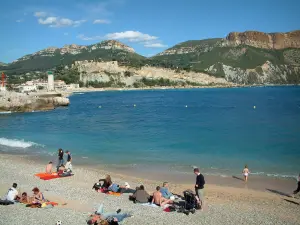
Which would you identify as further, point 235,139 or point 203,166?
point 235,139

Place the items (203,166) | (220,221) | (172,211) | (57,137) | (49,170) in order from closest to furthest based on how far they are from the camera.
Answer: (220,221), (172,211), (49,170), (203,166), (57,137)

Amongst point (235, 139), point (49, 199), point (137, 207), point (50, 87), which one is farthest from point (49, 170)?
point (50, 87)

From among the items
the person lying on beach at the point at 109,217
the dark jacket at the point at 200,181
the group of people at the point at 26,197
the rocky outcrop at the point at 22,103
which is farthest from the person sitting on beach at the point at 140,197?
the rocky outcrop at the point at 22,103

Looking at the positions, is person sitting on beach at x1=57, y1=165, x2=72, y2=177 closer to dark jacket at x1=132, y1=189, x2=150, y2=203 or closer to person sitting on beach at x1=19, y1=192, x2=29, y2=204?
person sitting on beach at x1=19, y1=192, x2=29, y2=204

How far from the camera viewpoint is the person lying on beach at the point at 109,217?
11.5 metres

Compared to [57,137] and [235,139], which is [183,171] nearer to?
[235,139]

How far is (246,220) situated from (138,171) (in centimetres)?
1067

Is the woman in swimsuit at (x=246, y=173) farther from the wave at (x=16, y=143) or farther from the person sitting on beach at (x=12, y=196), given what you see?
the wave at (x=16, y=143)

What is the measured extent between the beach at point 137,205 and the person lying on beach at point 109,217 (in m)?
0.26

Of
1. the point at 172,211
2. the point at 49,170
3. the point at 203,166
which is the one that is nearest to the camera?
the point at 172,211

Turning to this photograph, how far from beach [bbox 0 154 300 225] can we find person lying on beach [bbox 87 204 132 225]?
10.0 inches

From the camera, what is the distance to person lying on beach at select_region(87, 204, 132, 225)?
1150cm

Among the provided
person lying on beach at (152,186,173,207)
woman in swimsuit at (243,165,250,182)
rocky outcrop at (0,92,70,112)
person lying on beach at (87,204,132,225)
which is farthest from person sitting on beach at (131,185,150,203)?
rocky outcrop at (0,92,70,112)

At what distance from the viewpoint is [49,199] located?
15.0 m
